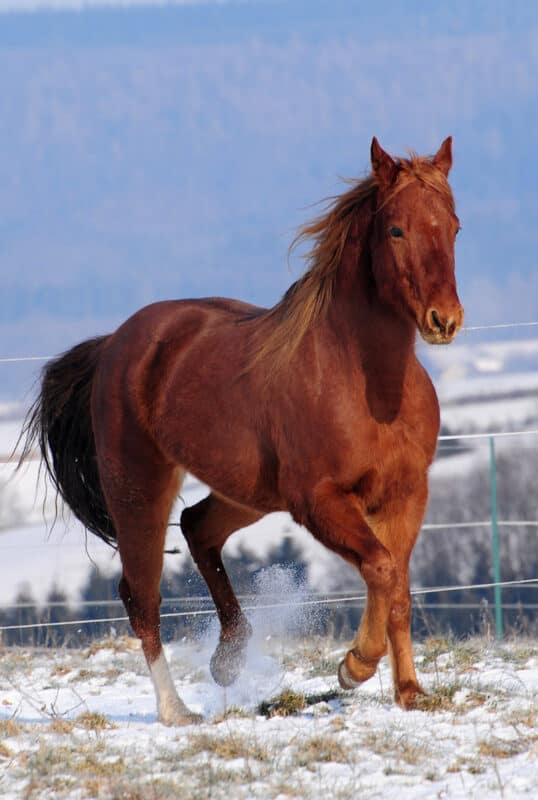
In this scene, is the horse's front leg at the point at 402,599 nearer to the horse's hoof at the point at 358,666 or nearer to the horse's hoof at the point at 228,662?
the horse's hoof at the point at 358,666

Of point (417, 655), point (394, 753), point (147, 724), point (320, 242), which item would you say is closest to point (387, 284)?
point (320, 242)

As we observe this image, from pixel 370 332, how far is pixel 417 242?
1.52ft

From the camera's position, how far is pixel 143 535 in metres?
5.46

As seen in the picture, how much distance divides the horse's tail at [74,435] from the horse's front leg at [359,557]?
196 cm

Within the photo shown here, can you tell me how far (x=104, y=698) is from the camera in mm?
5730

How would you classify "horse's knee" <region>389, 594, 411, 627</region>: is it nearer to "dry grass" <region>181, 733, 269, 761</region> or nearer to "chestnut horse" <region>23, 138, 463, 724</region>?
"chestnut horse" <region>23, 138, 463, 724</region>

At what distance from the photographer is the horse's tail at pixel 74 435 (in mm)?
6176

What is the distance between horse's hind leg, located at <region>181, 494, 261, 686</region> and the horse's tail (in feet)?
1.95

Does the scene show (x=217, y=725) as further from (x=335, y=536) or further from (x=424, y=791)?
(x=424, y=791)

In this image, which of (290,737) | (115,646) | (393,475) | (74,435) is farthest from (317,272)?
(115,646)

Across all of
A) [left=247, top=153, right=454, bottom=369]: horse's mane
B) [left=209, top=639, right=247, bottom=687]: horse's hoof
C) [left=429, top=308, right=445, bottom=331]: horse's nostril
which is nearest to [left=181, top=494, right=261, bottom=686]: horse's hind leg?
[left=209, top=639, right=247, bottom=687]: horse's hoof

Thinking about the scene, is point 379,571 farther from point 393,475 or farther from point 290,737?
point 290,737

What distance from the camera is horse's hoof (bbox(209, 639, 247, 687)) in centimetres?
541

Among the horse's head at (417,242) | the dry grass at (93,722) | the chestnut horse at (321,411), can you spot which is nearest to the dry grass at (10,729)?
the dry grass at (93,722)
